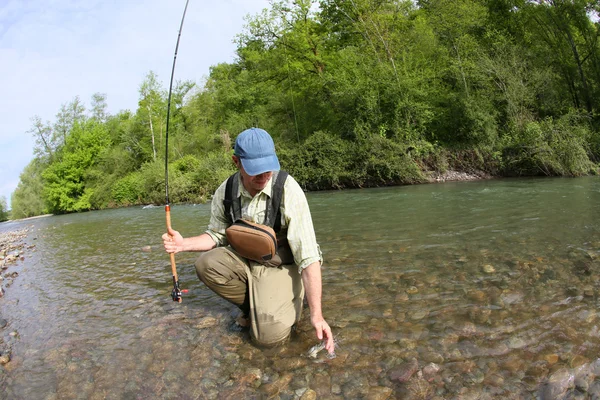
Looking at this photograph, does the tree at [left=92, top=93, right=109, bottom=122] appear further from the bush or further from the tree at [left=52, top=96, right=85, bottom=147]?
the bush

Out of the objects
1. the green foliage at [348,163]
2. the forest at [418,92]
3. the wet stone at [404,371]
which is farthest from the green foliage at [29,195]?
the wet stone at [404,371]

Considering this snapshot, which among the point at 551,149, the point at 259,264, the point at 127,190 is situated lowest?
the point at 259,264

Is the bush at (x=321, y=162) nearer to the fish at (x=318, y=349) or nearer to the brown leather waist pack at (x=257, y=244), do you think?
the brown leather waist pack at (x=257, y=244)

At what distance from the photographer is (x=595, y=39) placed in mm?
22547

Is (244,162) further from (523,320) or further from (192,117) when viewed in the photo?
(192,117)

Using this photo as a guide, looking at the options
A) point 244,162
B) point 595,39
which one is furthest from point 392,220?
point 595,39

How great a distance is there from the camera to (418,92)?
22.6 meters

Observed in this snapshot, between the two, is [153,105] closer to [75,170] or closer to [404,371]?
[75,170]

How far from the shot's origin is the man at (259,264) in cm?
284

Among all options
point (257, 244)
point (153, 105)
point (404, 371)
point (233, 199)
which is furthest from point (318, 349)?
point (153, 105)

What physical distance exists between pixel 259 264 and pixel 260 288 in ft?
0.66

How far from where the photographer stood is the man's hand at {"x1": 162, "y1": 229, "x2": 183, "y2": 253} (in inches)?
123

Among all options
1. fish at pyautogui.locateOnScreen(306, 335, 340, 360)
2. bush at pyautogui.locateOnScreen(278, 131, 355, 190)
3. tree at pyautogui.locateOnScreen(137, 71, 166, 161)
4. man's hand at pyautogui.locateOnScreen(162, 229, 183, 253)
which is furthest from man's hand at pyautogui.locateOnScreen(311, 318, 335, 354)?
tree at pyautogui.locateOnScreen(137, 71, 166, 161)

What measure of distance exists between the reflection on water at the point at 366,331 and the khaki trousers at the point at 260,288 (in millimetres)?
173
